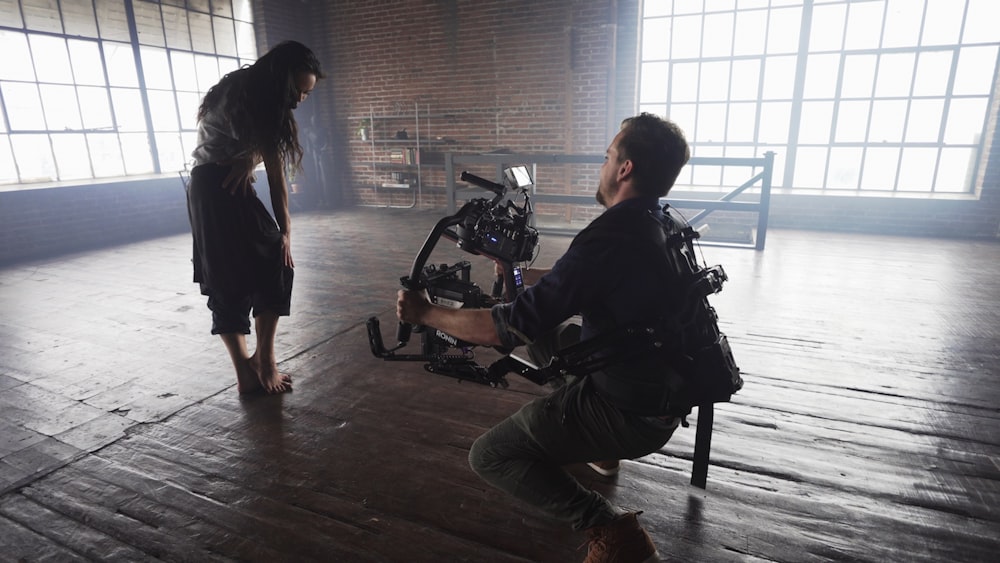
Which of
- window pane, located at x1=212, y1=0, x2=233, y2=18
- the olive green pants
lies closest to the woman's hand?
the olive green pants

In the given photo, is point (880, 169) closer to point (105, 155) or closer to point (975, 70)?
point (975, 70)

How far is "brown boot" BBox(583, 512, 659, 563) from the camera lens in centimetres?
141

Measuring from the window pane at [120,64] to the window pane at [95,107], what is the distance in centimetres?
22

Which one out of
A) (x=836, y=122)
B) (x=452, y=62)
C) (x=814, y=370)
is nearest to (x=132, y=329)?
(x=814, y=370)

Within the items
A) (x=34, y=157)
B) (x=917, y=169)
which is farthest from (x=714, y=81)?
(x=34, y=157)

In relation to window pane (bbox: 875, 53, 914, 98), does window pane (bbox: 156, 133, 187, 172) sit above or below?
below

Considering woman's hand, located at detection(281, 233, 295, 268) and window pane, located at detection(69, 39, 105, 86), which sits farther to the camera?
window pane, located at detection(69, 39, 105, 86)

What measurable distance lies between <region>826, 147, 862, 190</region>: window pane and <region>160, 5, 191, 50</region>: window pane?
328 inches

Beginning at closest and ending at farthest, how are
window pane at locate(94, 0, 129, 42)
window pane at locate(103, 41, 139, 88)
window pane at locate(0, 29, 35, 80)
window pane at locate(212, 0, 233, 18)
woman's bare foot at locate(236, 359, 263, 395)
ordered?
1. woman's bare foot at locate(236, 359, 263, 395)
2. window pane at locate(0, 29, 35, 80)
3. window pane at locate(94, 0, 129, 42)
4. window pane at locate(103, 41, 139, 88)
5. window pane at locate(212, 0, 233, 18)

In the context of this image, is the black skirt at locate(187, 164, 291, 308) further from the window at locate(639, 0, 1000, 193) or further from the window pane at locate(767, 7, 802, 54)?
→ the window pane at locate(767, 7, 802, 54)

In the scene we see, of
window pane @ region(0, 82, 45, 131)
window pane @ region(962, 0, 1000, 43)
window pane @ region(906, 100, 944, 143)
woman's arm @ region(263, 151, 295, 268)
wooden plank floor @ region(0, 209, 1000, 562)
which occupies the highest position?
window pane @ region(962, 0, 1000, 43)

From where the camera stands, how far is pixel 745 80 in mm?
6766

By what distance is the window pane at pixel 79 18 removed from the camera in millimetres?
5867

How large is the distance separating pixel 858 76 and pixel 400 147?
20.1 ft
